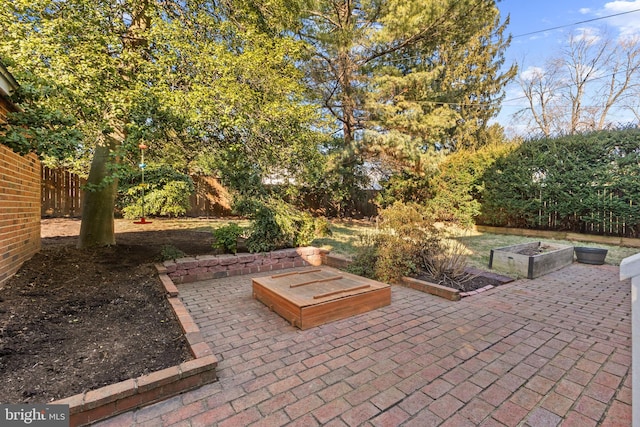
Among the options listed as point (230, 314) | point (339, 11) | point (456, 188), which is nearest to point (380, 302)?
point (230, 314)

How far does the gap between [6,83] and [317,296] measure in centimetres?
373

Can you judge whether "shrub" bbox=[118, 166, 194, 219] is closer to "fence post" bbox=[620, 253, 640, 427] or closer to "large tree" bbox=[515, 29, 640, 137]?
"fence post" bbox=[620, 253, 640, 427]

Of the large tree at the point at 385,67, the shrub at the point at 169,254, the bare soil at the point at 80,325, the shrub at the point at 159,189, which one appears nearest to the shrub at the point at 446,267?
the bare soil at the point at 80,325

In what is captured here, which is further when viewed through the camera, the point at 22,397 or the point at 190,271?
the point at 190,271

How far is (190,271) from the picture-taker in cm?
492

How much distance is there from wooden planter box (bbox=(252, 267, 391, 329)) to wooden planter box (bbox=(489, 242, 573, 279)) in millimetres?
2955

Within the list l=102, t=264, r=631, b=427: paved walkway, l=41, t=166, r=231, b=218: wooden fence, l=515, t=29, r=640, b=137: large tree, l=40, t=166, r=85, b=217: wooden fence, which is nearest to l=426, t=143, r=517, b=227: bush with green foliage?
l=515, t=29, r=640, b=137: large tree

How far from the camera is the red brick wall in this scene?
3.41 meters

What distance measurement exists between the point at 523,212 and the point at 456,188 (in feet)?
7.78

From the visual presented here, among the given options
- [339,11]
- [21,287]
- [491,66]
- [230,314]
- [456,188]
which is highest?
[491,66]

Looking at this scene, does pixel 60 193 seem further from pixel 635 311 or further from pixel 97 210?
pixel 635 311

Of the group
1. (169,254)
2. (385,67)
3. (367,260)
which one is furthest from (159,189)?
(385,67)

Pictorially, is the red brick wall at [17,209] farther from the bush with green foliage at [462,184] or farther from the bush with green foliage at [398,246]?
the bush with green foliage at [462,184]

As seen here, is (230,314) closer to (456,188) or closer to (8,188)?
(8,188)
